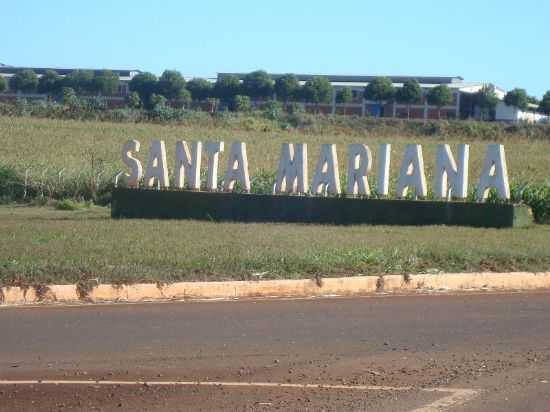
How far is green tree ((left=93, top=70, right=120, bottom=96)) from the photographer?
76.7 m

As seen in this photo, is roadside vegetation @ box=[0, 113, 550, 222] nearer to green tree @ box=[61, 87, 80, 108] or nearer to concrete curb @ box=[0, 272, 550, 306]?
green tree @ box=[61, 87, 80, 108]

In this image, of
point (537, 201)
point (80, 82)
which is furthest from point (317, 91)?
point (537, 201)

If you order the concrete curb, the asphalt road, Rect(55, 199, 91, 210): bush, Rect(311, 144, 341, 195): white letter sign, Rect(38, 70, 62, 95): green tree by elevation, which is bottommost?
Rect(55, 199, 91, 210): bush

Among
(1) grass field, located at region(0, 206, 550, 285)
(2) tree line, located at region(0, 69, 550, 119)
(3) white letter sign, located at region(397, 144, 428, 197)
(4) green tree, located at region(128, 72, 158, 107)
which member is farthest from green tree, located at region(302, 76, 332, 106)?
(1) grass field, located at region(0, 206, 550, 285)

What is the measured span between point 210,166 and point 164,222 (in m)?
3.88

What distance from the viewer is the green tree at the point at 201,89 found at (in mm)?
77000

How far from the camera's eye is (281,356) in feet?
29.7

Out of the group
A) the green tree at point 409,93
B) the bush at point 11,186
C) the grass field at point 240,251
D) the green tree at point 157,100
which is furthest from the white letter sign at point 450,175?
the green tree at point 157,100

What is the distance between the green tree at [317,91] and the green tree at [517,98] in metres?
13.8

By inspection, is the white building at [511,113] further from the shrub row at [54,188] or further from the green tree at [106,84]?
the shrub row at [54,188]

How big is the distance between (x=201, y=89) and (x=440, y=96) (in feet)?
64.9

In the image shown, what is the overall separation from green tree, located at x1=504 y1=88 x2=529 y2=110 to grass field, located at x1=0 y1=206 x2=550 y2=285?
5562 centimetres

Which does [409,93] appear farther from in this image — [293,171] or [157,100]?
[293,171]

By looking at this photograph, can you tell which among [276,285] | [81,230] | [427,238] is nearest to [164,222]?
[81,230]
